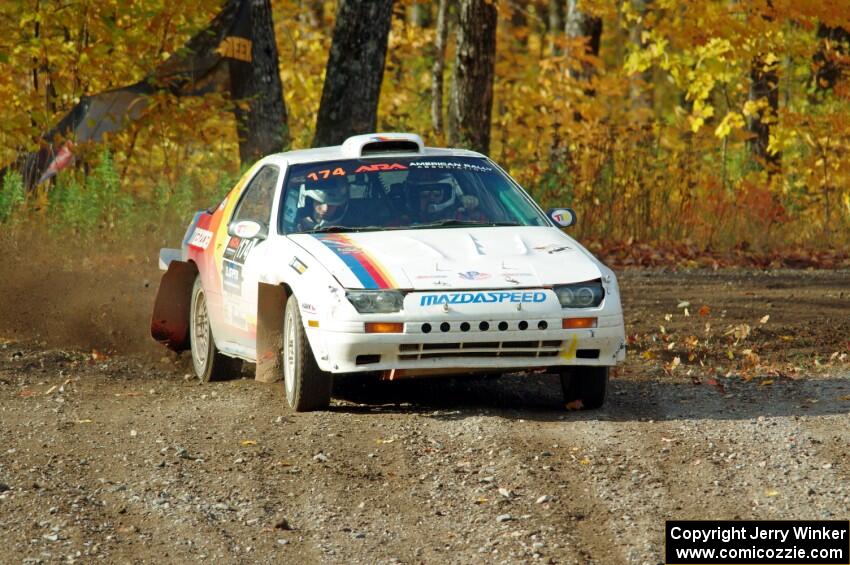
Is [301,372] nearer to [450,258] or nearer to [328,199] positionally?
[450,258]

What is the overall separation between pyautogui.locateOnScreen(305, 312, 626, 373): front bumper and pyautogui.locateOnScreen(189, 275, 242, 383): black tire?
2292 mm

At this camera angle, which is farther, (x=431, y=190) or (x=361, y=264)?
(x=431, y=190)

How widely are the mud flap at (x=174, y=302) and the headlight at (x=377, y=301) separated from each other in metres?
3.23

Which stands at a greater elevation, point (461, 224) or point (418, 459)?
point (461, 224)

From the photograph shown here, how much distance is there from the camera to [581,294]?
26.4 feet

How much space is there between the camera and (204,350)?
10.4 meters

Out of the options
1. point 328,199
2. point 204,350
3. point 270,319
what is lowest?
point 204,350

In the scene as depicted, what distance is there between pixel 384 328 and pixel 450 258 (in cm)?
65

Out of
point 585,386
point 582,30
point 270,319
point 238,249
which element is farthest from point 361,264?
point 582,30

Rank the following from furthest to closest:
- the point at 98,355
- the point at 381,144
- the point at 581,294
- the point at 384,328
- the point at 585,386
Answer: the point at 98,355, the point at 381,144, the point at 585,386, the point at 581,294, the point at 384,328

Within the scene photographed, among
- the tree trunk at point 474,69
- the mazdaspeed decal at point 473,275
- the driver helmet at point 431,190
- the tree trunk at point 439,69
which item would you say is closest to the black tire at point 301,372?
the mazdaspeed decal at point 473,275

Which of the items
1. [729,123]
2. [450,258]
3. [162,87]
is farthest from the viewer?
[729,123]

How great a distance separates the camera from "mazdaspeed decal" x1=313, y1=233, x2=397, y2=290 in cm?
786

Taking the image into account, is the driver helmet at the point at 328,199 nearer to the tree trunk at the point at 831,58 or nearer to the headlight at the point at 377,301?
the headlight at the point at 377,301
